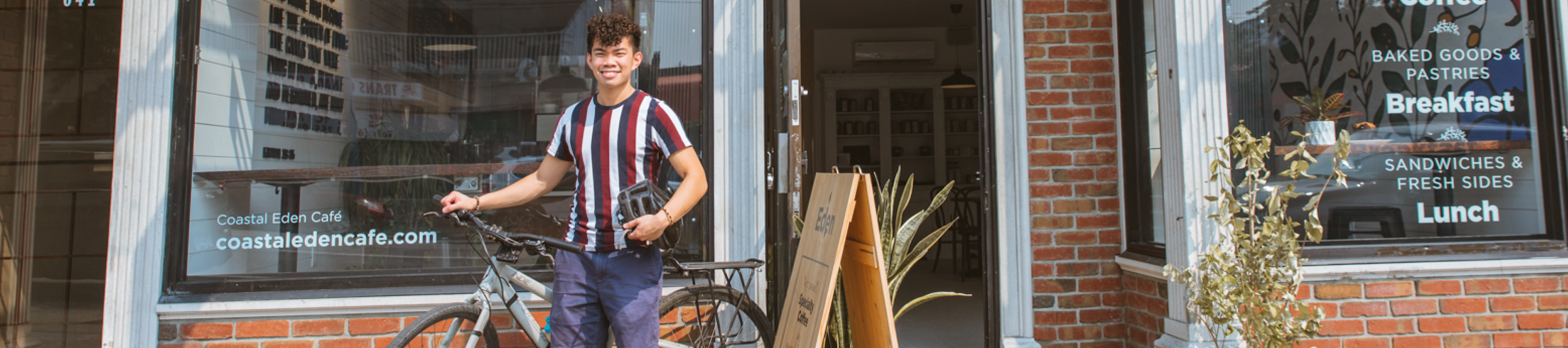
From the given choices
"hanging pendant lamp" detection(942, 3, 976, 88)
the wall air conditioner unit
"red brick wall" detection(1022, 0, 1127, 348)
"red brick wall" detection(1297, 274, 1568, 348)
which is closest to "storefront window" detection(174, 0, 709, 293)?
"red brick wall" detection(1022, 0, 1127, 348)

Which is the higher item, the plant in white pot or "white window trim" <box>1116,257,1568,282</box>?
the plant in white pot

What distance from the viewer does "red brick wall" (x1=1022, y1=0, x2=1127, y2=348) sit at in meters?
3.09

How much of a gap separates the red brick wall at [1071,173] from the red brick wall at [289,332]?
2.06m

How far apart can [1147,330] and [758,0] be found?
6.69 ft

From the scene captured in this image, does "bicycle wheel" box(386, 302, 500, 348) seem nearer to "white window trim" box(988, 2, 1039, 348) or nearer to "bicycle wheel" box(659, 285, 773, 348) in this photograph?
"bicycle wheel" box(659, 285, 773, 348)

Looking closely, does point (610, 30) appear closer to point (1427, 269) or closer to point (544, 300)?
point (544, 300)

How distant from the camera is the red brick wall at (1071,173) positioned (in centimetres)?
309

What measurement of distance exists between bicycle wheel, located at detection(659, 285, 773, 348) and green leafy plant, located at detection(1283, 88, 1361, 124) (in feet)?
7.19

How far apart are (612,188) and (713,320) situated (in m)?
0.88

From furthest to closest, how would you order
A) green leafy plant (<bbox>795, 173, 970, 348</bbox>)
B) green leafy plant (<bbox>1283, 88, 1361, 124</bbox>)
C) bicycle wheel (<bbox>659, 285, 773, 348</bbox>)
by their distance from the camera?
green leafy plant (<bbox>1283, 88, 1361, 124</bbox>) → bicycle wheel (<bbox>659, 285, 773, 348</bbox>) → green leafy plant (<bbox>795, 173, 970, 348</bbox>)

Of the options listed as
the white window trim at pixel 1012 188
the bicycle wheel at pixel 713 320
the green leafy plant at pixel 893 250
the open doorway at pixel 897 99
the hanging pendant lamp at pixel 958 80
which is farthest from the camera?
the open doorway at pixel 897 99

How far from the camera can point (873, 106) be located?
8.31m

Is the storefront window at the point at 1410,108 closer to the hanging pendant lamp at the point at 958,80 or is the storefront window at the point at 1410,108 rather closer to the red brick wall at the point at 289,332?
the red brick wall at the point at 289,332

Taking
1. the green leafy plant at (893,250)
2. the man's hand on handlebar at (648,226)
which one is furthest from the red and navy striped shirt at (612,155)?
the green leafy plant at (893,250)
